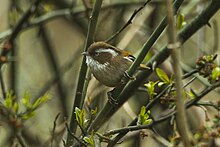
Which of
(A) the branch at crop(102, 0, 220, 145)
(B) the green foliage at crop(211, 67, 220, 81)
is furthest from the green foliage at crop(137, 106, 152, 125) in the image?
(B) the green foliage at crop(211, 67, 220, 81)

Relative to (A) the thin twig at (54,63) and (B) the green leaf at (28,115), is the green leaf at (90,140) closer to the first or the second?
(B) the green leaf at (28,115)

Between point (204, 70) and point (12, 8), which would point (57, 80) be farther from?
point (204, 70)

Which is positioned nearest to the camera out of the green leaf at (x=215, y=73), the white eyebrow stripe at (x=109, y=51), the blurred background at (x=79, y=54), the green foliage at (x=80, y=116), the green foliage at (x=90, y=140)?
the green foliage at (x=90, y=140)

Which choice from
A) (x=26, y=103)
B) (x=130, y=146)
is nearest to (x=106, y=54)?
(x=26, y=103)

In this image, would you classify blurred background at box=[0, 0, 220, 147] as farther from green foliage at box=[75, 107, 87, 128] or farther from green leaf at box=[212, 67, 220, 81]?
green foliage at box=[75, 107, 87, 128]

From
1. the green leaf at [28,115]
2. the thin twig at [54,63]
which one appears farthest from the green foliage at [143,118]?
the thin twig at [54,63]

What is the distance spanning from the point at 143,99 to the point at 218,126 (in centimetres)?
212

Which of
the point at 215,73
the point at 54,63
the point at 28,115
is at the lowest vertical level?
the point at 215,73

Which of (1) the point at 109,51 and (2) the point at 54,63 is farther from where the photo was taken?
(2) the point at 54,63

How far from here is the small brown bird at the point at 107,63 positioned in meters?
2.93

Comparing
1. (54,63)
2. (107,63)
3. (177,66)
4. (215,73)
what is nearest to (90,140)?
(107,63)

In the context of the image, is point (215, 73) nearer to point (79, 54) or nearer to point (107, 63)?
point (107, 63)

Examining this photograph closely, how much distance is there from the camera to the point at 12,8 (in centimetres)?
487

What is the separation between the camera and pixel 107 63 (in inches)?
121
